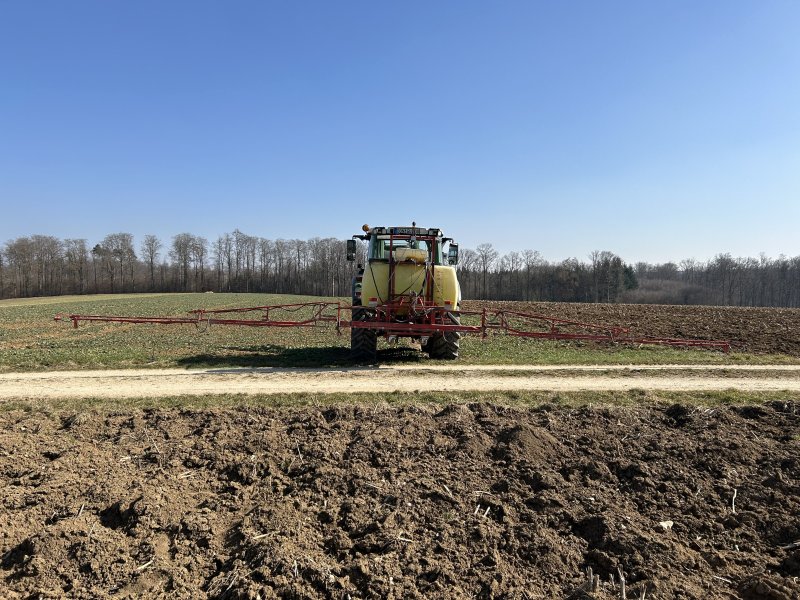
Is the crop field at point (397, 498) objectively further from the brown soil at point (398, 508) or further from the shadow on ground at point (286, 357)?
the shadow on ground at point (286, 357)

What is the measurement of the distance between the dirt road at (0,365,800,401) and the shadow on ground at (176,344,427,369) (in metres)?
0.81

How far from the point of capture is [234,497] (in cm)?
436

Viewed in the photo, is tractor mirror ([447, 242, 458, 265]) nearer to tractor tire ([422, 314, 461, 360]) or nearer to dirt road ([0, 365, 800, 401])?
tractor tire ([422, 314, 461, 360])

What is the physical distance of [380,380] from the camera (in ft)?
32.8

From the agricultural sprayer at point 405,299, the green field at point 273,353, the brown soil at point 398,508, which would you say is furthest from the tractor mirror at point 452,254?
the brown soil at point 398,508

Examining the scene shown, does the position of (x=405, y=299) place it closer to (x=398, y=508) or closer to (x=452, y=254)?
(x=452, y=254)

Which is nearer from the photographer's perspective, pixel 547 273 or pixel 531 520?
pixel 531 520

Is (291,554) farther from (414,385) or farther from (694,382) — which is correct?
(694,382)

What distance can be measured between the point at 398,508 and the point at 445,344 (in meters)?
9.01

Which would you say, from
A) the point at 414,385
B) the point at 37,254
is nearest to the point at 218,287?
the point at 37,254

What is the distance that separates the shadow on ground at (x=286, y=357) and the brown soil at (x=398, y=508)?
5830 millimetres

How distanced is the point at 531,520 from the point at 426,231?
31.1 ft

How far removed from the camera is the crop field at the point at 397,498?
130 inches

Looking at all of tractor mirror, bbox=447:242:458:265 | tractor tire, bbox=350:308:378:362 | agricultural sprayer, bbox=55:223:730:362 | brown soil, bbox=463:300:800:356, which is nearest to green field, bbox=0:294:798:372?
tractor tire, bbox=350:308:378:362
